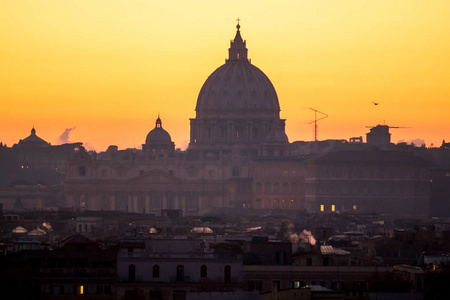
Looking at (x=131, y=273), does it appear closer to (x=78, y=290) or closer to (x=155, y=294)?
(x=155, y=294)

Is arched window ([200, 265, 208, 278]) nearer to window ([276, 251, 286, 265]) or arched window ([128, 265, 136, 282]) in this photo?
arched window ([128, 265, 136, 282])

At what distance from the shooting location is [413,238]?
314 feet

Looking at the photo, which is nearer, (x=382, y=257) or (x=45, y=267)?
(x=45, y=267)

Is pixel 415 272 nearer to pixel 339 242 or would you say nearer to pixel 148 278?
pixel 148 278

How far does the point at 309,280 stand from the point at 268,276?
139 cm

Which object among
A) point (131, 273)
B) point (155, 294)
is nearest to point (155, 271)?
point (131, 273)

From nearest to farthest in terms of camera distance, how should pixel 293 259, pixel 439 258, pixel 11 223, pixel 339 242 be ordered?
pixel 293 259, pixel 439 258, pixel 339 242, pixel 11 223

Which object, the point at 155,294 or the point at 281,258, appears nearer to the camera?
the point at 155,294

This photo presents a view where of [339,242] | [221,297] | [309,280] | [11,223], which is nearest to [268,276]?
[309,280]

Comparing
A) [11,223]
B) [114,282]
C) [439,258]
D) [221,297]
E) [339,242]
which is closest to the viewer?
[221,297]

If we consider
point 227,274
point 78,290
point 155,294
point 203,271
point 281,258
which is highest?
point 281,258

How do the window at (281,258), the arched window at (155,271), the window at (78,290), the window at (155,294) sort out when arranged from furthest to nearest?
the window at (281,258)
the arched window at (155,271)
the window at (78,290)
the window at (155,294)

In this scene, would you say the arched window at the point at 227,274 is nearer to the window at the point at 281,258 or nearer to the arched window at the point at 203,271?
the arched window at the point at 203,271

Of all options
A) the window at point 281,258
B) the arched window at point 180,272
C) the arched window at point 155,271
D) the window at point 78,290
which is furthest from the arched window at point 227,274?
the window at point 281,258
